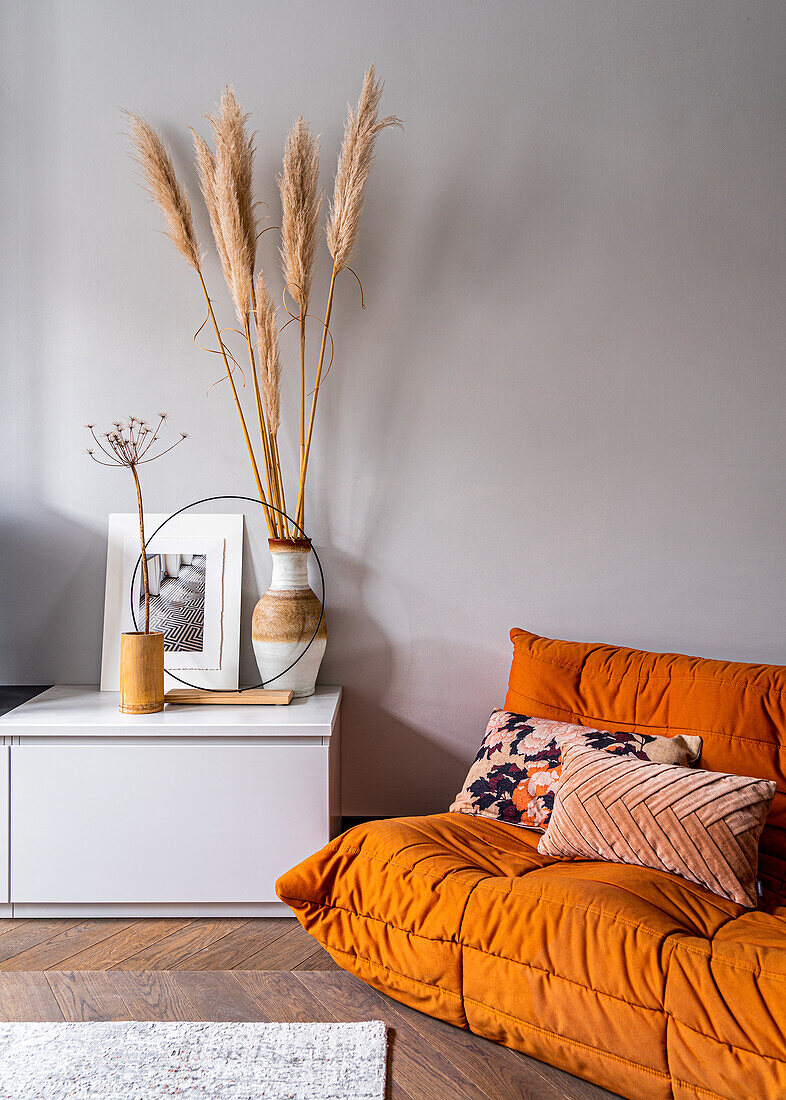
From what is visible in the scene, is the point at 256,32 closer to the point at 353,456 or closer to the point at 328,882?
the point at 353,456

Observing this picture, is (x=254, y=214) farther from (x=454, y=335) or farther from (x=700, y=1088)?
(x=700, y=1088)

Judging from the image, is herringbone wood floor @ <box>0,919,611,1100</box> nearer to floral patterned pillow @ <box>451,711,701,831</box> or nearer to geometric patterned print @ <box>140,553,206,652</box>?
floral patterned pillow @ <box>451,711,701,831</box>

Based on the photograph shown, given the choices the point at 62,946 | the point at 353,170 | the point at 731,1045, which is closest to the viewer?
the point at 731,1045

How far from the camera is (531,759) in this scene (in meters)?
1.93

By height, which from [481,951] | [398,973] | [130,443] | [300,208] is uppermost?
[300,208]

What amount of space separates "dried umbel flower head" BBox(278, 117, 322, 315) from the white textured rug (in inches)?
68.8

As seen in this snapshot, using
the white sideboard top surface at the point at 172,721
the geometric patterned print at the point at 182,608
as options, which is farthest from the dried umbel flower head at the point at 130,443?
the white sideboard top surface at the point at 172,721

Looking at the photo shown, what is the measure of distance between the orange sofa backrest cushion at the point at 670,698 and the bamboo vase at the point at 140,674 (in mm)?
931

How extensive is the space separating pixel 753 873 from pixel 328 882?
2.80ft

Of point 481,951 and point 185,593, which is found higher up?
→ point 185,593

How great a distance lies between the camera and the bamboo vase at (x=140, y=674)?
200cm

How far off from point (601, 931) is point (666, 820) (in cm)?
30

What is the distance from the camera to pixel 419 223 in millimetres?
2350

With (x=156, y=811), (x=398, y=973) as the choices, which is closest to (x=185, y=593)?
(x=156, y=811)
